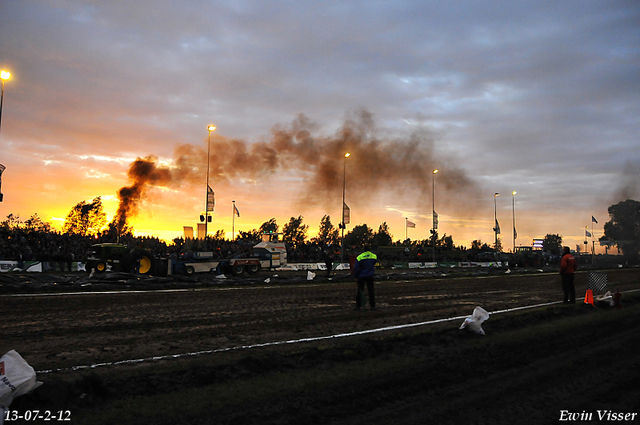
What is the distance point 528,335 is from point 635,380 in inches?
115

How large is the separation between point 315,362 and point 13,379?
3.49 meters

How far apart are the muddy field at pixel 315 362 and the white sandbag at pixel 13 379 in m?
0.12

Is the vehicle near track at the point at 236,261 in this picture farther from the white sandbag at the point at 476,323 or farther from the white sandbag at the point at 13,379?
the white sandbag at the point at 13,379

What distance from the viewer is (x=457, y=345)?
294 inches

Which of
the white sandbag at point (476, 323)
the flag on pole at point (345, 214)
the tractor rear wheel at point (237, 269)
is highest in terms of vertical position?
the flag on pole at point (345, 214)

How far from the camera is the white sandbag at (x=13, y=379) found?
4035 mm

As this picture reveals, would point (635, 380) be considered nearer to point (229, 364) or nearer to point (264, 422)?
point (264, 422)

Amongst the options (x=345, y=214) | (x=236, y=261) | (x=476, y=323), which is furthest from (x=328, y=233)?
(x=476, y=323)

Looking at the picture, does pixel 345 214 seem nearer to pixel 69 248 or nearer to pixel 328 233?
pixel 69 248

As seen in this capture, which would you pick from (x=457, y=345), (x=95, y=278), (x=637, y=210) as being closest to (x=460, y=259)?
(x=95, y=278)

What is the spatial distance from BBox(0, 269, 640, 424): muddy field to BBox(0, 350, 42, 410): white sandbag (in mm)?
120

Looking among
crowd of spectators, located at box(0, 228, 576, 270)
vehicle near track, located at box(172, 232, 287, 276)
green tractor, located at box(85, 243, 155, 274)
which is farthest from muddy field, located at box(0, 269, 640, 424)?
crowd of spectators, located at box(0, 228, 576, 270)

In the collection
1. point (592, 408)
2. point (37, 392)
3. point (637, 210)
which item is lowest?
point (592, 408)

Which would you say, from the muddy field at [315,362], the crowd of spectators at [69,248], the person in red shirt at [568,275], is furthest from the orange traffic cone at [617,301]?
the crowd of spectators at [69,248]
